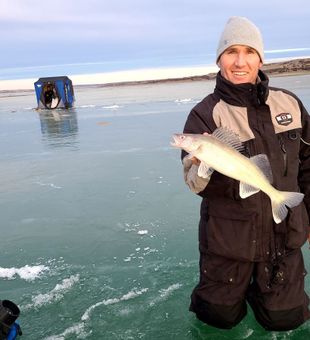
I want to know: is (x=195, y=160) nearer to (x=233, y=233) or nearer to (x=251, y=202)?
(x=251, y=202)

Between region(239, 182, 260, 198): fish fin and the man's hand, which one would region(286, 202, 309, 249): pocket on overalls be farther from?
the man's hand

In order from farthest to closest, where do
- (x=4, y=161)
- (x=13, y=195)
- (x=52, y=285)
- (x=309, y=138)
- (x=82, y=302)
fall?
(x=4, y=161)
(x=13, y=195)
(x=52, y=285)
(x=82, y=302)
(x=309, y=138)

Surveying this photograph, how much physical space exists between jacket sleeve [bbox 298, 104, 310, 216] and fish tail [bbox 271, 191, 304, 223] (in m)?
0.58

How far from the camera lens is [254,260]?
3.00m

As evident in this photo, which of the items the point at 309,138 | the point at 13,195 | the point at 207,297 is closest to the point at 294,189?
the point at 309,138

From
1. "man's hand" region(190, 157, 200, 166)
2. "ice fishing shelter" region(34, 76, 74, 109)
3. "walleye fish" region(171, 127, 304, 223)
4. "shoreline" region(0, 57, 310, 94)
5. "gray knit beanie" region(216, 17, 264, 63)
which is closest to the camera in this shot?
"walleye fish" region(171, 127, 304, 223)

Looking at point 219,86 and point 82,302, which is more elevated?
point 219,86

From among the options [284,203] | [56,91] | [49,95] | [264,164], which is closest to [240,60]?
[264,164]

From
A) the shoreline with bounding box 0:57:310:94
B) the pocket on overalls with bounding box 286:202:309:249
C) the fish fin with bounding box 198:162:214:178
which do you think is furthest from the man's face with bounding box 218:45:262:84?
the shoreline with bounding box 0:57:310:94

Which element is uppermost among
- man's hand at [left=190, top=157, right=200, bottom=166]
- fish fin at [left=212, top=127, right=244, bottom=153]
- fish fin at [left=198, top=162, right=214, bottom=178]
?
fish fin at [left=212, top=127, right=244, bottom=153]

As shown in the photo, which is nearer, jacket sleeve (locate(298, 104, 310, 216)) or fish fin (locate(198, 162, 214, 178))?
fish fin (locate(198, 162, 214, 178))

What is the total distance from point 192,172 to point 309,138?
943mm

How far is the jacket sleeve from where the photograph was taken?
10.1ft

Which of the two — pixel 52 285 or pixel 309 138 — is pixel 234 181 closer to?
pixel 309 138
